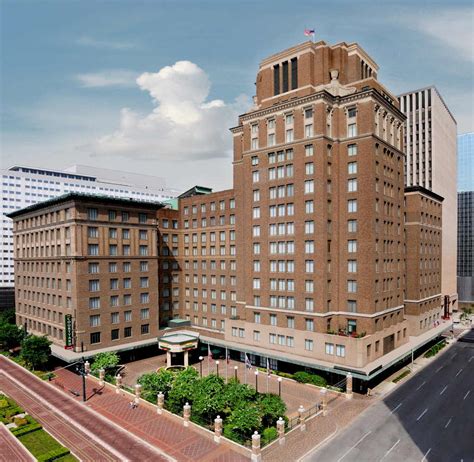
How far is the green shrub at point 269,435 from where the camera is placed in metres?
41.8

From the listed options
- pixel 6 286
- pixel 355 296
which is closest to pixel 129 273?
pixel 355 296

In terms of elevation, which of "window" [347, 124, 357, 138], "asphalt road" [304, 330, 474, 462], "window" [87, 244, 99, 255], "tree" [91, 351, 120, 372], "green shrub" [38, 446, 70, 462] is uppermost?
"window" [347, 124, 357, 138]

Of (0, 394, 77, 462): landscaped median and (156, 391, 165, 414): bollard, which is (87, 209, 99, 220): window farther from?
(156, 391, 165, 414): bollard

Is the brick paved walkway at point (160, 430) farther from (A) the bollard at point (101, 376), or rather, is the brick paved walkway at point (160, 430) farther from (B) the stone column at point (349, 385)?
(B) the stone column at point (349, 385)

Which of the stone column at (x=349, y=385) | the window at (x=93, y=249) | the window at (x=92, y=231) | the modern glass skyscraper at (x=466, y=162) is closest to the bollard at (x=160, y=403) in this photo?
the stone column at (x=349, y=385)

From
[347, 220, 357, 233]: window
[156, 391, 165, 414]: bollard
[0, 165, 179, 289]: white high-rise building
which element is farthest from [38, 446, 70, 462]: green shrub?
[0, 165, 179, 289]: white high-rise building

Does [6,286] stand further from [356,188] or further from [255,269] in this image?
[356,188]

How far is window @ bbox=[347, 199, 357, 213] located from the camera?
209 feet

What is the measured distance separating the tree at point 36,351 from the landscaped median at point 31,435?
1294 centimetres

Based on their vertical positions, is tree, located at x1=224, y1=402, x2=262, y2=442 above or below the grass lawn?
above

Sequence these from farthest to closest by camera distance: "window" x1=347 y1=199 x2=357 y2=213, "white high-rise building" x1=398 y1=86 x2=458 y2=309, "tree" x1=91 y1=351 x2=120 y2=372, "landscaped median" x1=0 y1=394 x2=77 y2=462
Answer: "white high-rise building" x1=398 y1=86 x2=458 y2=309 < "window" x1=347 y1=199 x2=357 y2=213 < "tree" x1=91 y1=351 x2=120 y2=372 < "landscaped median" x1=0 y1=394 x2=77 y2=462

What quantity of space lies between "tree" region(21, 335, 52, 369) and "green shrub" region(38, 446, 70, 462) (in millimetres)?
30157

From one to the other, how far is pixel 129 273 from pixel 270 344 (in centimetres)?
3005

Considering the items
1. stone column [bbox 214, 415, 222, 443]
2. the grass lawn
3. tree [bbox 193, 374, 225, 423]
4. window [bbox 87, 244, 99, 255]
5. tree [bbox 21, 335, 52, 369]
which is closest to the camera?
the grass lawn
